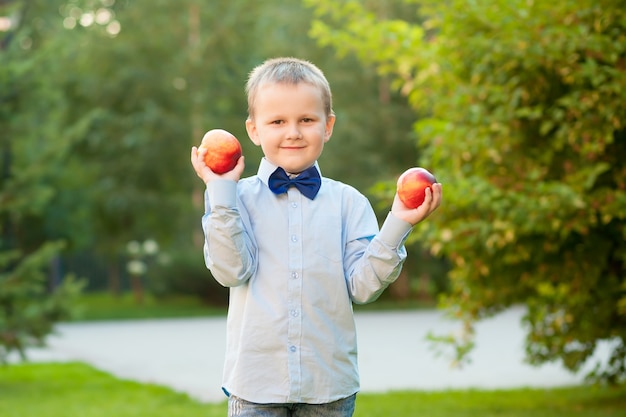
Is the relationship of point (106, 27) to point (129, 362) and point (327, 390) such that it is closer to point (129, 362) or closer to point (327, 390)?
point (129, 362)

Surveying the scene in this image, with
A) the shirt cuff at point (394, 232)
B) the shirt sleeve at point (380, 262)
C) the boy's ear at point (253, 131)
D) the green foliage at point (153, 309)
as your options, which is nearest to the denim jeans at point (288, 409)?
the shirt sleeve at point (380, 262)

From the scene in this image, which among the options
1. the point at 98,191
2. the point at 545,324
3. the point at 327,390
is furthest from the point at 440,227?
the point at 98,191

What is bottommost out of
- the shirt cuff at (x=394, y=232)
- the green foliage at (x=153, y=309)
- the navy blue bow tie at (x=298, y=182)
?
the green foliage at (x=153, y=309)

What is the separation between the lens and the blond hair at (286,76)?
305 centimetres

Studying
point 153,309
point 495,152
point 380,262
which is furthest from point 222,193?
point 153,309

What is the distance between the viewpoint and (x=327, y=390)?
118 inches

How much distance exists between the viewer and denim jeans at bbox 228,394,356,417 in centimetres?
301

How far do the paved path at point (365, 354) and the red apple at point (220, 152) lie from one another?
4343 mm

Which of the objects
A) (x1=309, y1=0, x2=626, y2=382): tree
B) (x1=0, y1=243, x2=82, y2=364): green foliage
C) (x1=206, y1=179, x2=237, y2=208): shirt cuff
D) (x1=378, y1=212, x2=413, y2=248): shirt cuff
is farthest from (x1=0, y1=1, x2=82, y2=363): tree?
(x1=378, y1=212, x2=413, y2=248): shirt cuff

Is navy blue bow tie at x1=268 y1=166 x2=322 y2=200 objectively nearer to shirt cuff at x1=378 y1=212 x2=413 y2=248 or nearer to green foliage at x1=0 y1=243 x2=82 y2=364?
shirt cuff at x1=378 y1=212 x2=413 y2=248

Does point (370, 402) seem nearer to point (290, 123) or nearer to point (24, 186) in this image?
point (24, 186)

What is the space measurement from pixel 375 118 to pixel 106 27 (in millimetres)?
7944

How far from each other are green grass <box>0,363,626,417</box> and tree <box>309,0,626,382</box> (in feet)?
1.63

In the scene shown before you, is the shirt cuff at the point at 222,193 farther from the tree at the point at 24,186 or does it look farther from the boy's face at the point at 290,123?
the tree at the point at 24,186
